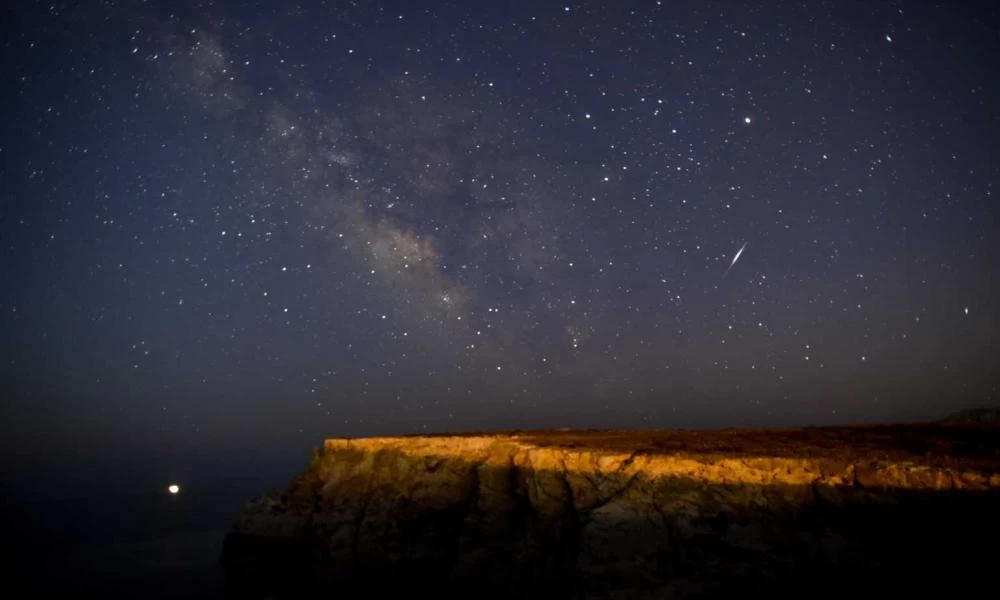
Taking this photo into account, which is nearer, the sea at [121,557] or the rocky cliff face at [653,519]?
the rocky cliff face at [653,519]

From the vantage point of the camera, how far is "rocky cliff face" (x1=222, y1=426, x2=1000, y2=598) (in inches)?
413

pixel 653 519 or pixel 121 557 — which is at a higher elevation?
pixel 653 519

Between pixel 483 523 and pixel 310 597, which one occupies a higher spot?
pixel 483 523

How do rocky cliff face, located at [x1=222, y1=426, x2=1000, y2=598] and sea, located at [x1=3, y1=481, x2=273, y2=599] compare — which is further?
sea, located at [x1=3, y1=481, x2=273, y2=599]

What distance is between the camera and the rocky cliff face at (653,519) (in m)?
10.5

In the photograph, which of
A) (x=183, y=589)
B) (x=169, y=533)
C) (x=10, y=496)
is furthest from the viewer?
(x=10, y=496)

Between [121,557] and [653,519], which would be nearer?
[653,519]

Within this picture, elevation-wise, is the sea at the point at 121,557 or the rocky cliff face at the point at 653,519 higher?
the rocky cliff face at the point at 653,519

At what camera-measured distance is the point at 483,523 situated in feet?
52.3

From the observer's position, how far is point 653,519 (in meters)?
12.4

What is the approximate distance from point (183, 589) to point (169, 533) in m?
50.4

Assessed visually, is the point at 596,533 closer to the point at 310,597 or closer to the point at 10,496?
the point at 310,597

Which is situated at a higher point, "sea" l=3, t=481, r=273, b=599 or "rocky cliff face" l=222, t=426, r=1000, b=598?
"rocky cliff face" l=222, t=426, r=1000, b=598

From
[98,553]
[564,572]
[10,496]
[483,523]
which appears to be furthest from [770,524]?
[10,496]
